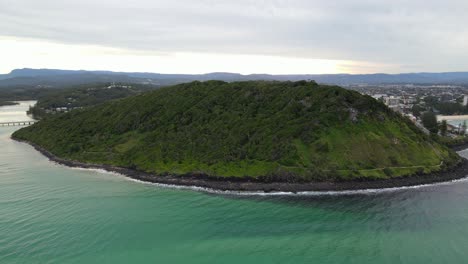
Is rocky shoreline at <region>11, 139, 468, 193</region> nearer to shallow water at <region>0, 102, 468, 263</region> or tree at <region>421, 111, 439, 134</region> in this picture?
shallow water at <region>0, 102, 468, 263</region>

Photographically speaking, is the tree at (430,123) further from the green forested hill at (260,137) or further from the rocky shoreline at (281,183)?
the rocky shoreline at (281,183)

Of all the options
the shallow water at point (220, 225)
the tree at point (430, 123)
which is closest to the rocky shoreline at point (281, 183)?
the shallow water at point (220, 225)

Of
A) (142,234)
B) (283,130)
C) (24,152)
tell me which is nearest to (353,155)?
(283,130)

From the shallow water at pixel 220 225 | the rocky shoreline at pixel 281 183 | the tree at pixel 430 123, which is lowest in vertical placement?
the shallow water at pixel 220 225

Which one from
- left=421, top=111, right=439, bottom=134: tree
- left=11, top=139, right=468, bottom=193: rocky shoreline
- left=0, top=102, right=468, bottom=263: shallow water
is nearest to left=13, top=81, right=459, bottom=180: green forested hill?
left=11, top=139, right=468, bottom=193: rocky shoreline

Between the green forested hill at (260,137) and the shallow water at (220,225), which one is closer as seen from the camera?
the shallow water at (220,225)

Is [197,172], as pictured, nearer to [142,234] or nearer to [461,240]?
[142,234]

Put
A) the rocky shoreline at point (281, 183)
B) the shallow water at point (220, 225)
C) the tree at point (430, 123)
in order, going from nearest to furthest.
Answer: the shallow water at point (220, 225)
the rocky shoreline at point (281, 183)
the tree at point (430, 123)
